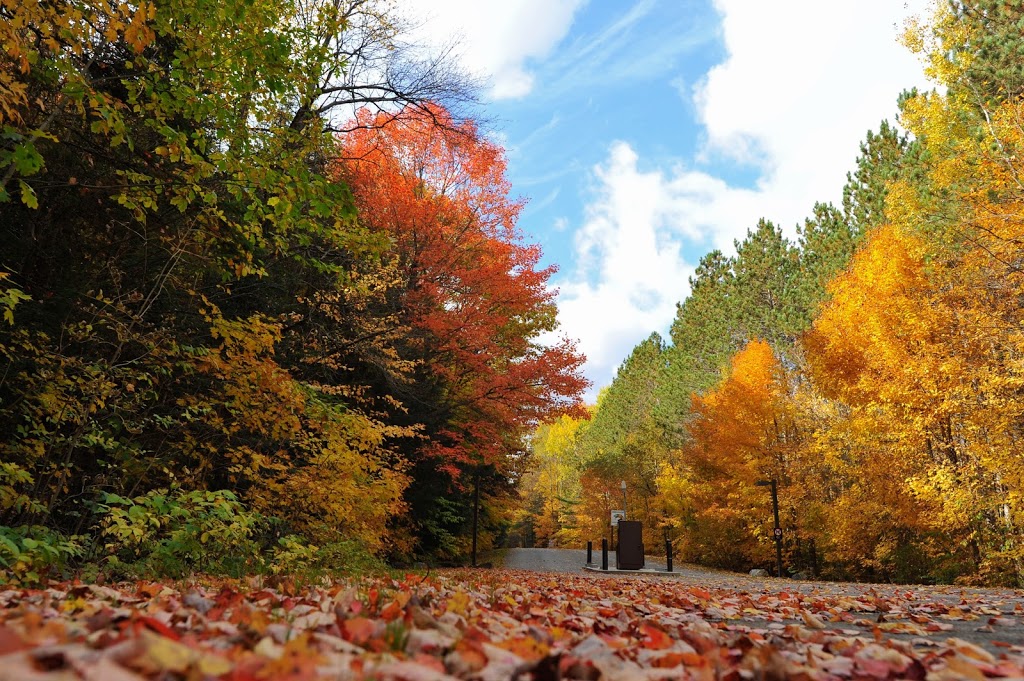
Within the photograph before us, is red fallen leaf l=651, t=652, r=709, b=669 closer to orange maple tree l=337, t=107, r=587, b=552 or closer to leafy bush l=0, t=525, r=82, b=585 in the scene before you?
leafy bush l=0, t=525, r=82, b=585

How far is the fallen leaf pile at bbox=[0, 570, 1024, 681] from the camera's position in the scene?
1.27 meters

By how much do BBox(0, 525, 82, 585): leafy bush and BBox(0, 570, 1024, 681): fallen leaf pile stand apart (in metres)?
1.08

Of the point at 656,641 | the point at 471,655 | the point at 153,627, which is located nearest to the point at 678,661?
the point at 656,641

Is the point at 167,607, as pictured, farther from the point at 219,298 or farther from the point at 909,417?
the point at 909,417

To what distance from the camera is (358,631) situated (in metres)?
2.00

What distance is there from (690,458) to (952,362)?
17.0 metres

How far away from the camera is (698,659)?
2.04 meters

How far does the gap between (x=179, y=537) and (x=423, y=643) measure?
4.90 metres

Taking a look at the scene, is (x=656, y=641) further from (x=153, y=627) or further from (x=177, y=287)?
(x=177, y=287)

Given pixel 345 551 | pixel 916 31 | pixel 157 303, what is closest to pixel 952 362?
pixel 916 31

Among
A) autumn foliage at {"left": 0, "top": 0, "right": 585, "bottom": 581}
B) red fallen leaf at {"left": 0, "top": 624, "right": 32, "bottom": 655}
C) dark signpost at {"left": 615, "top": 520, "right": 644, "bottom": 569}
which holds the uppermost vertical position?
autumn foliage at {"left": 0, "top": 0, "right": 585, "bottom": 581}

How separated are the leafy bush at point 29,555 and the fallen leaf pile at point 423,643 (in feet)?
3.55

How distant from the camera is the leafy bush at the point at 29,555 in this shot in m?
4.13

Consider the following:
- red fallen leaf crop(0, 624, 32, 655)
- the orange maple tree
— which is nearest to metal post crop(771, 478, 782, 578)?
the orange maple tree
